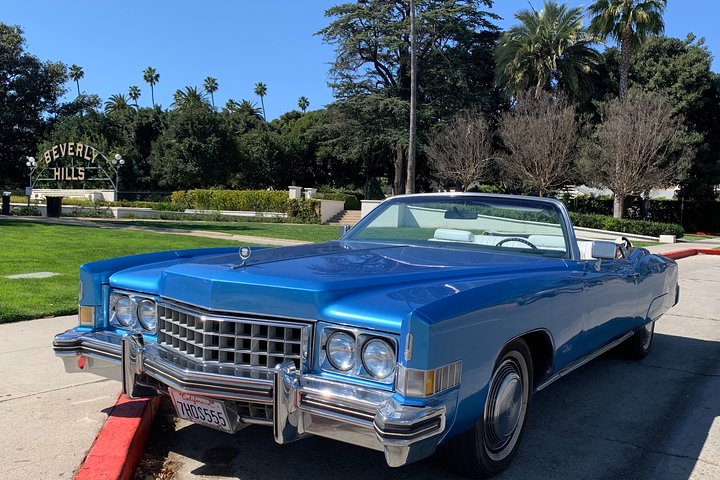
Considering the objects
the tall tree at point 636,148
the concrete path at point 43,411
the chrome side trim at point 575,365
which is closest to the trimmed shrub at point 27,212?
the tall tree at point 636,148

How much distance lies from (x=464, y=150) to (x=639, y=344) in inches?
1111

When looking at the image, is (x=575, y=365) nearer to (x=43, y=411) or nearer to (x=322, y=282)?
(x=322, y=282)

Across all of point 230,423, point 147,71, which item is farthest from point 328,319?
point 147,71

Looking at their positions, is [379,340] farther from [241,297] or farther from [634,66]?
[634,66]

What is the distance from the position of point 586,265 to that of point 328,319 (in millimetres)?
2359

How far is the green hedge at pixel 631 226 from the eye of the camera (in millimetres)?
26844

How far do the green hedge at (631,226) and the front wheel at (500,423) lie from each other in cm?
2581

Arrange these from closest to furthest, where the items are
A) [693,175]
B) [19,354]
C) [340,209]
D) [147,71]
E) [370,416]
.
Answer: [370,416] → [19,354] → [693,175] → [340,209] → [147,71]

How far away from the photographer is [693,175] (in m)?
37.1

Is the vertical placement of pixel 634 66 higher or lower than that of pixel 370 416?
higher

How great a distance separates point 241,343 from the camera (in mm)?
2834

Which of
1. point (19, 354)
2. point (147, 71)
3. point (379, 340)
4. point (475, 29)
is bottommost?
point (19, 354)

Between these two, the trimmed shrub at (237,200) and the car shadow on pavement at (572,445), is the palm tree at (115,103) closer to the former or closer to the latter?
the trimmed shrub at (237,200)

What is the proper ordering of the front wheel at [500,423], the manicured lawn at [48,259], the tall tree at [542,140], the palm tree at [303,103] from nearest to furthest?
the front wheel at [500,423]
the manicured lawn at [48,259]
the tall tree at [542,140]
the palm tree at [303,103]
